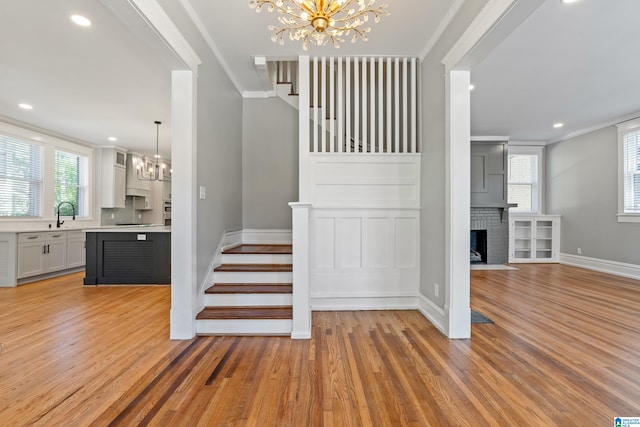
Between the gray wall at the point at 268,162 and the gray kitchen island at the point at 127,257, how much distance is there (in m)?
1.44

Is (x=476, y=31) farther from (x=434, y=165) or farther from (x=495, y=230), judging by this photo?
(x=495, y=230)

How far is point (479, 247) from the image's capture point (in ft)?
22.8

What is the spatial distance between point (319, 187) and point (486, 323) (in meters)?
2.16

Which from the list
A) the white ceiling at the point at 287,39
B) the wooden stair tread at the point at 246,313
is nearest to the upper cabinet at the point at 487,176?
the white ceiling at the point at 287,39

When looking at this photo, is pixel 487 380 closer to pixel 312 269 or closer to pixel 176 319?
pixel 312 269

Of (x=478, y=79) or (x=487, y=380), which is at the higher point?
(x=478, y=79)

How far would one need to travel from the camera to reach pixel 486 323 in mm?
3047

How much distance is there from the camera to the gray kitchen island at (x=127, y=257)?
4.68 meters

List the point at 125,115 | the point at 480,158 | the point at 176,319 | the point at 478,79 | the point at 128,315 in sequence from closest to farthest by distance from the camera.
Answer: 1. the point at 176,319
2. the point at 128,315
3. the point at 478,79
4. the point at 125,115
5. the point at 480,158

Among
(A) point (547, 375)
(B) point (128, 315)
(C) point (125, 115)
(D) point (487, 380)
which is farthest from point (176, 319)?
(C) point (125, 115)

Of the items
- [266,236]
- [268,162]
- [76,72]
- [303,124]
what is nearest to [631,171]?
[303,124]

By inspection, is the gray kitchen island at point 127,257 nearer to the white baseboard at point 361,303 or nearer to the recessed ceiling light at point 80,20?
the white baseboard at point 361,303

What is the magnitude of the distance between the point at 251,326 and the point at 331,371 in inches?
37.5

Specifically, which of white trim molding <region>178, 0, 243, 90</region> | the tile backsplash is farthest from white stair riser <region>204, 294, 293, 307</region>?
the tile backsplash
